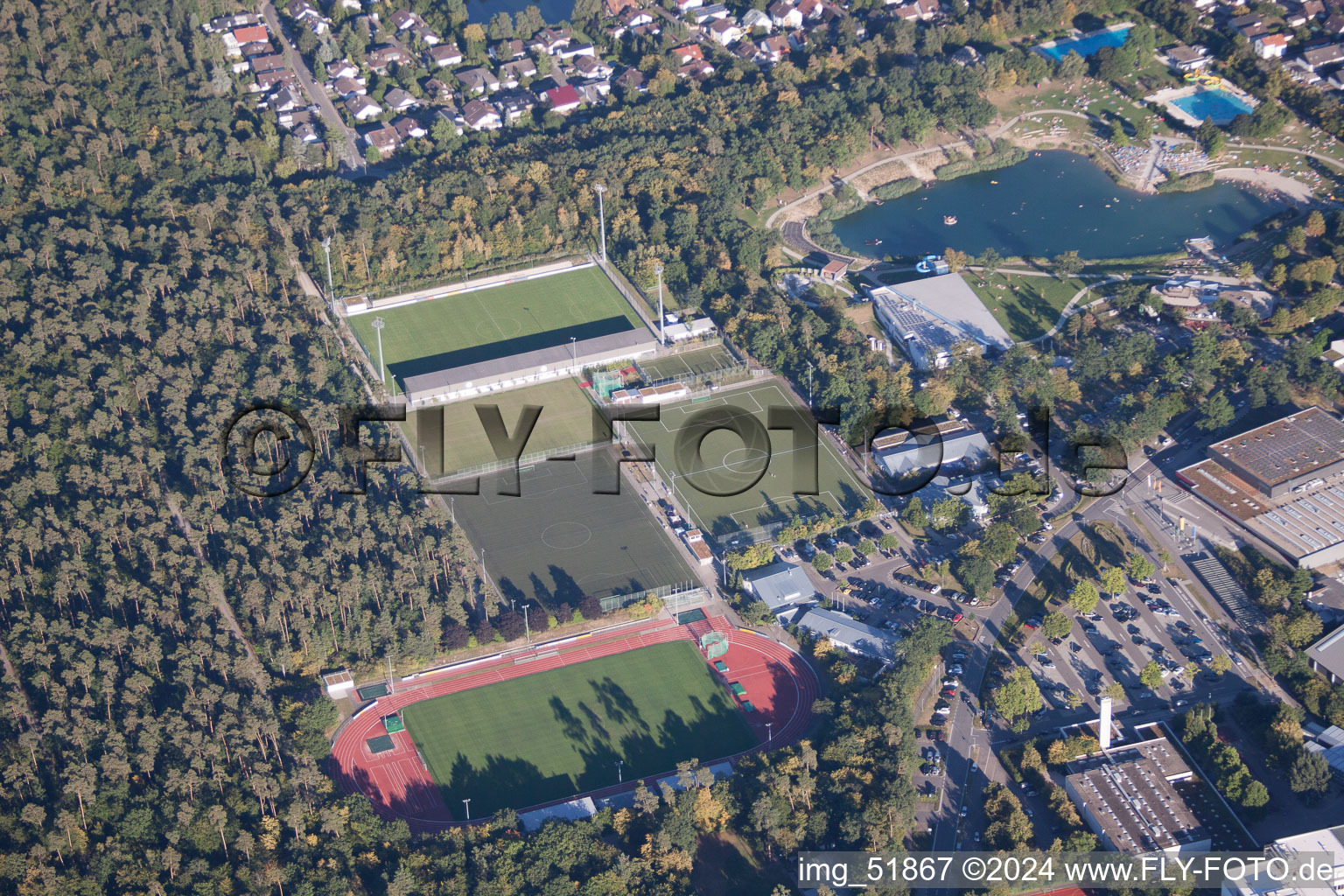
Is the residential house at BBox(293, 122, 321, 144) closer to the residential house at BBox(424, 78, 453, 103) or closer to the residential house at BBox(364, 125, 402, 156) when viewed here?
the residential house at BBox(364, 125, 402, 156)

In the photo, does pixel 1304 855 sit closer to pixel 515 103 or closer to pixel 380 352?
pixel 380 352

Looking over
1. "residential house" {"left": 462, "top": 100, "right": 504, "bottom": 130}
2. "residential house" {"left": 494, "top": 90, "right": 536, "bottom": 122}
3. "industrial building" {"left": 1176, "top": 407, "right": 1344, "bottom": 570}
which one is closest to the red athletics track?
"industrial building" {"left": 1176, "top": 407, "right": 1344, "bottom": 570}

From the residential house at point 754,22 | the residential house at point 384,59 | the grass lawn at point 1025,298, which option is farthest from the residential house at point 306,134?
the grass lawn at point 1025,298

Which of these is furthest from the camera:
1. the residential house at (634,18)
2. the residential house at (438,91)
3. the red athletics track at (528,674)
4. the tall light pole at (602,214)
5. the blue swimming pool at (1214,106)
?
the residential house at (634,18)

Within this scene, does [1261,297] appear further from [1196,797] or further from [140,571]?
[140,571]

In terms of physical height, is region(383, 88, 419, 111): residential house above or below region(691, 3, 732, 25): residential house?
below

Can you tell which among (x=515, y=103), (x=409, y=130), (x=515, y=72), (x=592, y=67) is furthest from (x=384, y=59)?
(x=592, y=67)

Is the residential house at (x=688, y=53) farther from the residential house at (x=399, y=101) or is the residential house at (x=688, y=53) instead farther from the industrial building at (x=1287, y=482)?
the industrial building at (x=1287, y=482)
